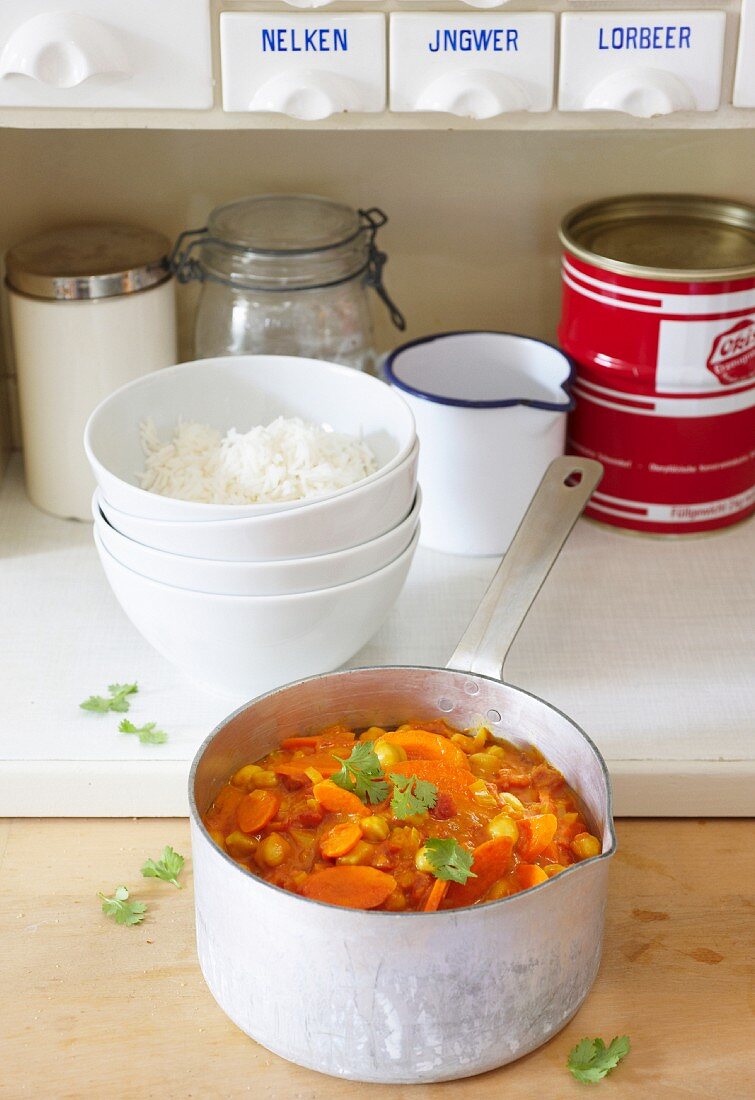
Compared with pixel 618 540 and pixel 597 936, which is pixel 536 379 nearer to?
pixel 618 540

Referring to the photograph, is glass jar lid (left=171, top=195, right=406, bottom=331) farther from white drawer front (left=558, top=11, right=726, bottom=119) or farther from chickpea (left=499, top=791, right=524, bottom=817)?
chickpea (left=499, top=791, right=524, bottom=817)

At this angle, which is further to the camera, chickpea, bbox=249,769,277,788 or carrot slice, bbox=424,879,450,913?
chickpea, bbox=249,769,277,788

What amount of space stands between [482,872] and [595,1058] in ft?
0.42

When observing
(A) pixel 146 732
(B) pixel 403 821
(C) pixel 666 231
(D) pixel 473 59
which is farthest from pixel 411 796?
(C) pixel 666 231

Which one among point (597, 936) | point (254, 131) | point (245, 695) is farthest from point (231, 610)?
point (254, 131)

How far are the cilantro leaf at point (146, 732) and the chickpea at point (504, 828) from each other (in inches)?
11.5

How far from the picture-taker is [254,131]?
1266mm

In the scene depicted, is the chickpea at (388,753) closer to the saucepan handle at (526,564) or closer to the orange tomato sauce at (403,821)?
the orange tomato sauce at (403,821)

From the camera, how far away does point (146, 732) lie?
38.6 inches

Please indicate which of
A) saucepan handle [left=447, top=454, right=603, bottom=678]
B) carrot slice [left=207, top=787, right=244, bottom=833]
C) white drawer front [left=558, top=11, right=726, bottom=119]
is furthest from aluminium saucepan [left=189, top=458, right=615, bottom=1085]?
white drawer front [left=558, top=11, right=726, bottom=119]

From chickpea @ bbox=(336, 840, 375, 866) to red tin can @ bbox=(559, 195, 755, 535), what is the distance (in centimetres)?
57

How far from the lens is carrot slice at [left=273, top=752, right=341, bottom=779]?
0.86m

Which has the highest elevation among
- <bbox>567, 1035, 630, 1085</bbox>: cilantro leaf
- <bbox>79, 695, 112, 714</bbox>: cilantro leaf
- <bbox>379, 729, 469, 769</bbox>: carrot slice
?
<bbox>379, 729, 469, 769</bbox>: carrot slice

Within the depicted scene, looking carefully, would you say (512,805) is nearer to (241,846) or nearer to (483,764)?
(483,764)
